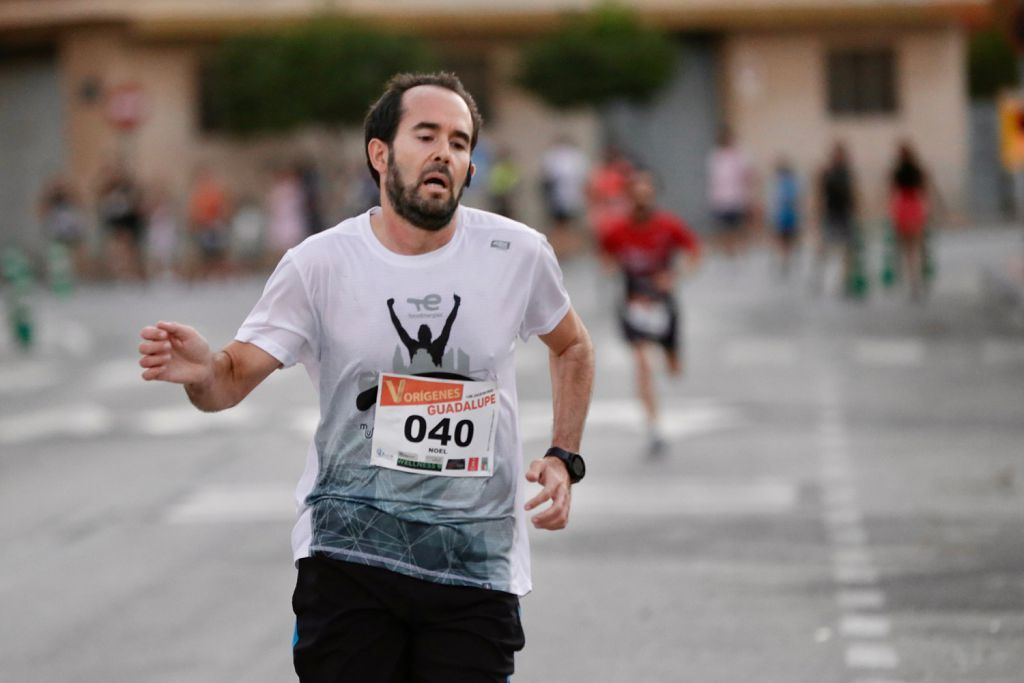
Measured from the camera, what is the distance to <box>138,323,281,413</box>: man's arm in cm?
433

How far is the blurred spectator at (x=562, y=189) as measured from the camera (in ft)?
107

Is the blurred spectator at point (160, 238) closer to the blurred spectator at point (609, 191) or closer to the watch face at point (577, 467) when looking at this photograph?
the blurred spectator at point (609, 191)

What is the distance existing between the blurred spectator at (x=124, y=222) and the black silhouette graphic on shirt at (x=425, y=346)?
29.3 meters

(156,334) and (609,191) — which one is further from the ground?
(156,334)

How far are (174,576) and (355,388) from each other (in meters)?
5.69

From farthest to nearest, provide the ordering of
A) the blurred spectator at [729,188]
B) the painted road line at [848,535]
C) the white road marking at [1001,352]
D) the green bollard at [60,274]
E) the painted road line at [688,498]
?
the green bollard at [60,274], the blurred spectator at [729,188], the white road marking at [1001,352], the painted road line at [688,498], the painted road line at [848,535]

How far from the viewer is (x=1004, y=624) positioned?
28.0 feet

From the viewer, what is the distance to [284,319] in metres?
4.71

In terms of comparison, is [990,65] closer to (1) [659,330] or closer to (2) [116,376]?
(2) [116,376]

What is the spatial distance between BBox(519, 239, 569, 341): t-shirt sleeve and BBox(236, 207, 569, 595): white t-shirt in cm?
4

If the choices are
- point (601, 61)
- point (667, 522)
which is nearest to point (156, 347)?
point (667, 522)

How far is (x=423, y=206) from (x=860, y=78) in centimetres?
3829

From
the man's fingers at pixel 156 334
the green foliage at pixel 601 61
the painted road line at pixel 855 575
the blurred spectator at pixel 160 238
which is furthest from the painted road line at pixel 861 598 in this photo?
the green foliage at pixel 601 61

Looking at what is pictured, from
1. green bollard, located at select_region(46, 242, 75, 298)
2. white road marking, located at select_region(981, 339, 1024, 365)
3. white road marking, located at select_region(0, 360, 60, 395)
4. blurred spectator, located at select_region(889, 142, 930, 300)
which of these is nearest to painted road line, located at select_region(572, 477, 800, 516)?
white road marking, located at select_region(981, 339, 1024, 365)
